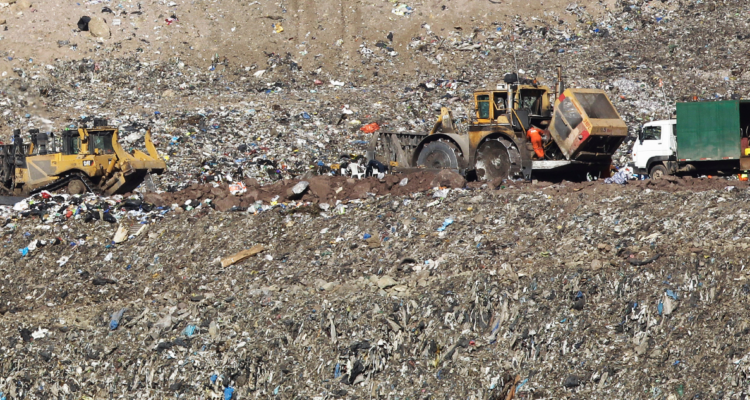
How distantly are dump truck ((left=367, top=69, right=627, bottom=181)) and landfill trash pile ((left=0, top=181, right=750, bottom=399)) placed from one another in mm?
1017

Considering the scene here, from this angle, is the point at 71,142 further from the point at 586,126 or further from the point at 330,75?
the point at 330,75

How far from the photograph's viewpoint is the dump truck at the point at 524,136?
10.9 metres

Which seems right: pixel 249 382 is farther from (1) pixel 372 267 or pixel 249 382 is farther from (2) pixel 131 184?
(2) pixel 131 184

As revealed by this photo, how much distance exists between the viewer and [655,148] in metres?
14.5

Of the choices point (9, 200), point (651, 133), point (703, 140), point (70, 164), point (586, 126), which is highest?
point (586, 126)

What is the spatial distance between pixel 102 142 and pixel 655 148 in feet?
30.7

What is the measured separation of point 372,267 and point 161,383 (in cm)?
248

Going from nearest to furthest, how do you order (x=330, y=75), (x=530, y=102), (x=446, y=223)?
(x=446, y=223) < (x=530, y=102) < (x=330, y=75)

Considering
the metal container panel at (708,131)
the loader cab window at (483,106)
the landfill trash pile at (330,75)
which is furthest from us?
the landfill trash pile at (330,75)

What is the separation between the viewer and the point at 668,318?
721 cm

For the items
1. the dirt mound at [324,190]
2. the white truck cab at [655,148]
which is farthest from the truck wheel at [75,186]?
the white truck cab at [655,148]

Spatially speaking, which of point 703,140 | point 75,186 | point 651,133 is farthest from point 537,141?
point 75,186

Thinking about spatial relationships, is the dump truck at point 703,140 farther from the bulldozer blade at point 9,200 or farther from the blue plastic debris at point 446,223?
the bulldozer blade at point 9,200

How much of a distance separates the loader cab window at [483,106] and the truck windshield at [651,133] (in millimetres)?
4116
